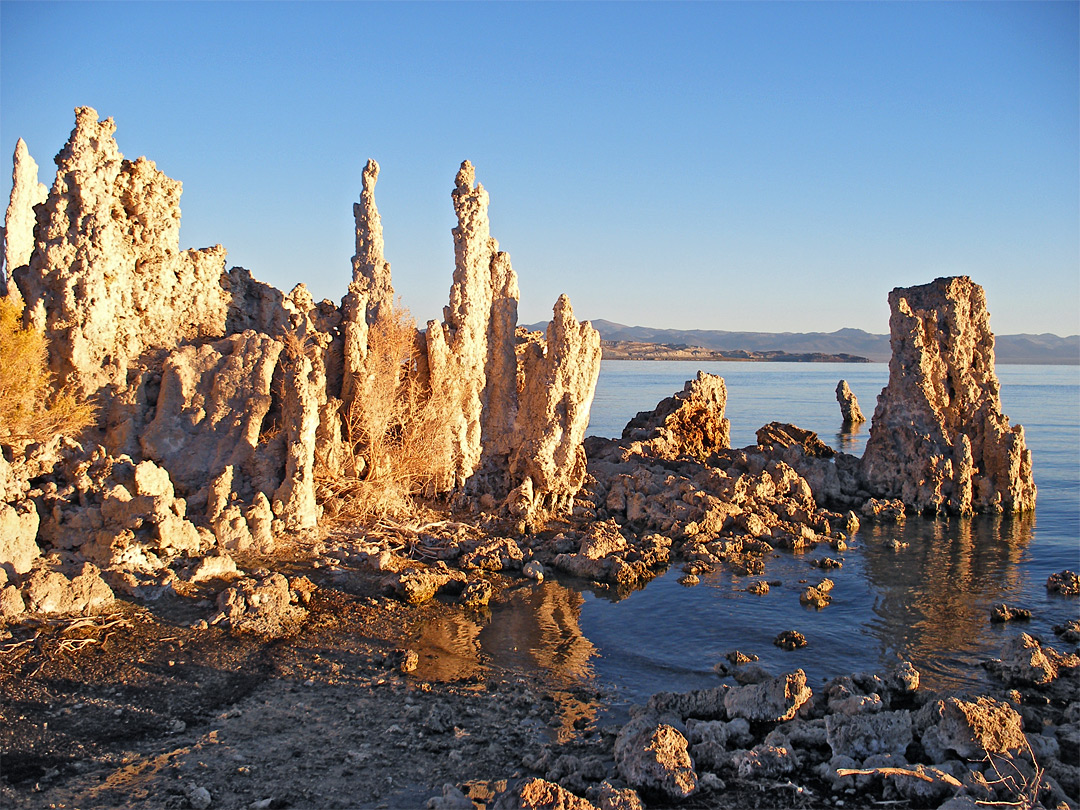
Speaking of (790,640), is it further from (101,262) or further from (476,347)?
(101,262)

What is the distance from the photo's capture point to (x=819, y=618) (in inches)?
671

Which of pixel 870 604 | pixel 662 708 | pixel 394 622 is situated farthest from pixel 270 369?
pixel 870 604

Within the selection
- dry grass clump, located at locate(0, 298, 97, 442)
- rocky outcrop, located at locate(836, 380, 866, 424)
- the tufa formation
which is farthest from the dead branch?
rocky outcrop, located at locate(836, 380, 866, 424)

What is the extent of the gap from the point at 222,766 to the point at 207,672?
298cm

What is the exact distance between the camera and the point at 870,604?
59.5ft

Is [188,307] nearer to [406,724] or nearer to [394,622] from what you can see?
[394,622]

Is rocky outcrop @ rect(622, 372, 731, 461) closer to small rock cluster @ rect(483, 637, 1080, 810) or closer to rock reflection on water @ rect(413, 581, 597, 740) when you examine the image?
rock reflection on water @ rect(413, 581, 597, 740)

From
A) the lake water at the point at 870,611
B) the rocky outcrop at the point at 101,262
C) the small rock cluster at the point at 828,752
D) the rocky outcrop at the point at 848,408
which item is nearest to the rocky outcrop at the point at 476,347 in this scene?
the lake water at the point at 870,611

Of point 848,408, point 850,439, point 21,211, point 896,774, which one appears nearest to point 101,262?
point 21,211

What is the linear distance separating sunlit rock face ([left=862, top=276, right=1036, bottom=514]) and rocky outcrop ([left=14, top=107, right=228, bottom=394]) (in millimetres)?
23782

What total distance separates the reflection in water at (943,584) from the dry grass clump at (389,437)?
12007mm

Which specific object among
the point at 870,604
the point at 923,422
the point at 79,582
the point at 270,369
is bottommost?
the point at 870,604

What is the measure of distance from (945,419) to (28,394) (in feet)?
→ 90.7

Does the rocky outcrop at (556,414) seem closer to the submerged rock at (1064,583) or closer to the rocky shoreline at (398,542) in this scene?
the rocky shoreline at (398,542)
